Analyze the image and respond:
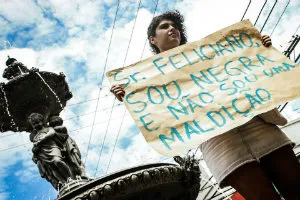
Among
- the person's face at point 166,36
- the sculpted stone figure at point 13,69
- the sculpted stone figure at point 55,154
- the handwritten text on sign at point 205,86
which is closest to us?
the handwritten text on sign at point 205,86

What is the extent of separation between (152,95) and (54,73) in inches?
91.2

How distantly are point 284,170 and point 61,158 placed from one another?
2272 millimetres

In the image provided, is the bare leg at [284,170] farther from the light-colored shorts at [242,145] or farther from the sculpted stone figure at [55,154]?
the sculpted stone figure at [55,154]

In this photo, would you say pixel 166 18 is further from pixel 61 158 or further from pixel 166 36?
pixel 61 158

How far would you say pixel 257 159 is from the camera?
6.16 ft

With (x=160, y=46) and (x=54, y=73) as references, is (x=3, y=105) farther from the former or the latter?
(x=160, y=46)

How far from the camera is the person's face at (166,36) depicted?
103 inches

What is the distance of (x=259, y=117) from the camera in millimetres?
2072

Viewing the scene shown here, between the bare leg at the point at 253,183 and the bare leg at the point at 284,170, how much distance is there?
60 millimetres

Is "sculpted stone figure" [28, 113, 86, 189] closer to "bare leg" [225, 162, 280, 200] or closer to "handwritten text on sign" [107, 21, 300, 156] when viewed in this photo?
"handwritten text on sign" [107, 21, 300, 156]

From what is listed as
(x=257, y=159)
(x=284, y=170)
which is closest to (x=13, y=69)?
(x=257, y=159)

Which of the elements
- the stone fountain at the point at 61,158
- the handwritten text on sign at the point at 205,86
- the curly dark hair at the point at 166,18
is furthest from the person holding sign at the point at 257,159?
the curly dark hair at the point at 166,18

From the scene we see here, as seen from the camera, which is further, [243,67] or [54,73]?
[54,73]

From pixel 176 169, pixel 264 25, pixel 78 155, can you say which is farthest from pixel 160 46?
pixel 264 25
